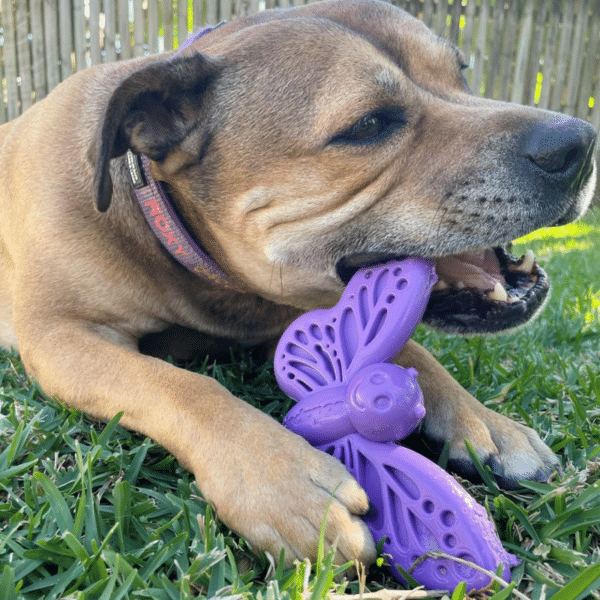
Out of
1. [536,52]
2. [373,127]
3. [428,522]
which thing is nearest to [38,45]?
[536,52]

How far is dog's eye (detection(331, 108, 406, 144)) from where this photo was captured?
7.62ft

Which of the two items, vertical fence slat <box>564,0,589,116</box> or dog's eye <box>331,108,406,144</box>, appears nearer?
dog's eye <box>331,108,406,144</box>

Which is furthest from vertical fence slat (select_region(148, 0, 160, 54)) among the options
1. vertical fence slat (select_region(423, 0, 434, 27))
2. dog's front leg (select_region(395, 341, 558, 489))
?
dog's front leg (select_region(395, 341, 558, 489))

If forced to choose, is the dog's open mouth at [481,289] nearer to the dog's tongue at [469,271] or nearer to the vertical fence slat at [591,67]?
the dog's tongue at [469,271]

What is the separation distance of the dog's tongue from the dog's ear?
1101mm

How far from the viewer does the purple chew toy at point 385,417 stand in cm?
153

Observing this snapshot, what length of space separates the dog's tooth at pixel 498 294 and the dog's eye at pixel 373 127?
0.66 meters

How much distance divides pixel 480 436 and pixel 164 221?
1397 mm

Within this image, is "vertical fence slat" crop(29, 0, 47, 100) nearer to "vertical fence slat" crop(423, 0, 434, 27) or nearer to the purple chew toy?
"vertical fence slat" crop(423, 0, 434, 27)

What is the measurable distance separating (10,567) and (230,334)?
157 cm

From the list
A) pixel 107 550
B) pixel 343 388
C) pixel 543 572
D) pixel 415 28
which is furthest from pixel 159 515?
pixel 415 28

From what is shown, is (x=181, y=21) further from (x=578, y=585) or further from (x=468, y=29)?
(x=578, y=585)

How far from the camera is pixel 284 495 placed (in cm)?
168

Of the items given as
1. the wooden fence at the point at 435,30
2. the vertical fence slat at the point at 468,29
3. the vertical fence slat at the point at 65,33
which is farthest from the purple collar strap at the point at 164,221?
the vertical fence slat at the point at 468,29
